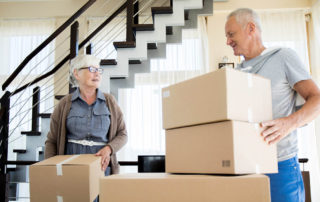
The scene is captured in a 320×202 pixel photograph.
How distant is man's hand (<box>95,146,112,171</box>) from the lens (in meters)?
1.84

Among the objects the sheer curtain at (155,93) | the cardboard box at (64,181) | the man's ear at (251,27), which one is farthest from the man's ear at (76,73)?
the sheer curtain at (155,93)

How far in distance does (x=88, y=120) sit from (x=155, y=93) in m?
3.03

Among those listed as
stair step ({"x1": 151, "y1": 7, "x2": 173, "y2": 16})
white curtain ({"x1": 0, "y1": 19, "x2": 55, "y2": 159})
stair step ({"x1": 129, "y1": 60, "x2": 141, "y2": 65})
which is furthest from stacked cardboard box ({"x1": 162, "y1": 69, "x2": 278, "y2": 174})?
white curtain ({"x1": 0, "y1": 19, "x2": 55, "y2": 159})

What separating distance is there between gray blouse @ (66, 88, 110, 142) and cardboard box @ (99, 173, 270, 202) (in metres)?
1.02

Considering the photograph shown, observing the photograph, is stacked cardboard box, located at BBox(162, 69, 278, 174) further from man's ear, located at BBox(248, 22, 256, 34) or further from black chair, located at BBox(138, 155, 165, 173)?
black chair, located at BBox(138, 155, 165, 173)

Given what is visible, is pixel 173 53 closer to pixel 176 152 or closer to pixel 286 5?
pixel 286 5

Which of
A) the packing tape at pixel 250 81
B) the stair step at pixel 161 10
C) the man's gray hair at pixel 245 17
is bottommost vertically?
the packing tape at pixel 250 81

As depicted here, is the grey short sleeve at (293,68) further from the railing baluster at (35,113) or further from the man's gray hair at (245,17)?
the railing baluster at (35,113)

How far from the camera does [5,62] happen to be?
5355 millimetres

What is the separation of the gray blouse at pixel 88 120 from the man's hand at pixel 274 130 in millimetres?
1213

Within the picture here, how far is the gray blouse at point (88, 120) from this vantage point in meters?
2.10

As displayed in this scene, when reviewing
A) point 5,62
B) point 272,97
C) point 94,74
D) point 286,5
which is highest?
point 286,5

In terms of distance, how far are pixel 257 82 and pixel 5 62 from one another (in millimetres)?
5122

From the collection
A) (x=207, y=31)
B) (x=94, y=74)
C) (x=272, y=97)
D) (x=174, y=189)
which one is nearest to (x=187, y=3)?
(x=207, y=31)
